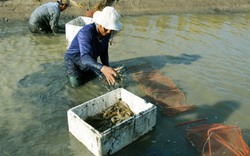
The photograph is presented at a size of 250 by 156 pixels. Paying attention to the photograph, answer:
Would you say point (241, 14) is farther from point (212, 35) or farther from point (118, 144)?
point (118, 144)

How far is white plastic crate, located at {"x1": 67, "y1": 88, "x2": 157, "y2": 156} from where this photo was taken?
3.45 m

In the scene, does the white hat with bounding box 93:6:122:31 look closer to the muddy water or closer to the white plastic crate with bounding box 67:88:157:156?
the white plastic crate with bounding box 67:88:157:156

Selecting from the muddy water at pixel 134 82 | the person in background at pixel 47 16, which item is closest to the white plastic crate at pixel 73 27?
the muddy water at pixel 134 82

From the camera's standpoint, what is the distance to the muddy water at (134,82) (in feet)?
13.1

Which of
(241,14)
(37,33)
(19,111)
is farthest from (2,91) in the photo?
(241,14)

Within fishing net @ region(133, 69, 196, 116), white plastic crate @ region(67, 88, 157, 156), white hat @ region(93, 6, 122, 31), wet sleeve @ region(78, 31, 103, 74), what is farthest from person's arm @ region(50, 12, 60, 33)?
white plastic crate @ region(67, 88, 157, 156)

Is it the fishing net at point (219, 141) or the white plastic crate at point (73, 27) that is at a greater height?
the white plastic crate at point (73, 27)

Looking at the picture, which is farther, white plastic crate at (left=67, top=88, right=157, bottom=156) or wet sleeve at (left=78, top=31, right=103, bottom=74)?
wet sleeve at (left=78, top=31, right=103, bottom=74)

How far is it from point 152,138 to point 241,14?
34.8ft

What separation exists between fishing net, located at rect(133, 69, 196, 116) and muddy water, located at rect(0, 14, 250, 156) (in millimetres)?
143

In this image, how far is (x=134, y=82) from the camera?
5820 millimetres

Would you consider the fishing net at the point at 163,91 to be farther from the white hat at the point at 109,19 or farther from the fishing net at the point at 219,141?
the white hat at the point at 109,19

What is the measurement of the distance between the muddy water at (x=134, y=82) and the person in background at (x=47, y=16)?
11.7 inches

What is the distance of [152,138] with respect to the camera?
4.09 m
